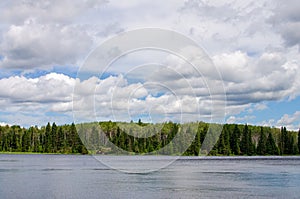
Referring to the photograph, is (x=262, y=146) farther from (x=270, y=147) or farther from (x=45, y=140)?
(x=45, y=140)

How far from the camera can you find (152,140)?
165 meters

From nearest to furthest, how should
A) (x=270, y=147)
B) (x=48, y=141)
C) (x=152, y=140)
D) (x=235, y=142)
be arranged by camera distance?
(x=235, y=142)
(x=152, y=140)
(x=270, y=147)
(x=48, y=141)

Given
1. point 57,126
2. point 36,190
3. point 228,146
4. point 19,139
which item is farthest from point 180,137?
point 36,190

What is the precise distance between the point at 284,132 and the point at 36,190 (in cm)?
14007

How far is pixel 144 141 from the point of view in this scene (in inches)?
6467

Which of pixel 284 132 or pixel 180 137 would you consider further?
pixel 284 132

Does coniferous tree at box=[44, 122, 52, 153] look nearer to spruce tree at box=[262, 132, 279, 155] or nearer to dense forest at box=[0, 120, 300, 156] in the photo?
dense forest at box=[0, 120, 300, 156]

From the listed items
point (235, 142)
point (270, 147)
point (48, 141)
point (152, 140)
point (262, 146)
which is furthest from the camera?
point (48, 141)

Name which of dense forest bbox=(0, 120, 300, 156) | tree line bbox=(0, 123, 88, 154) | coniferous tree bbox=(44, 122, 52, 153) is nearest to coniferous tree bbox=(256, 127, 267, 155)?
dense forest bbox=(0, 120, 300, 156)

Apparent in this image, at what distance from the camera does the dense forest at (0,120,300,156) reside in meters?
159

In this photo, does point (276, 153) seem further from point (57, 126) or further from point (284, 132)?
point (57, 126)

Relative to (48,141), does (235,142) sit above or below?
above

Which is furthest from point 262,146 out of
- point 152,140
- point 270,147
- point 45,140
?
point 45,140

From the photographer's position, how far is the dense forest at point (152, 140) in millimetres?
159125
